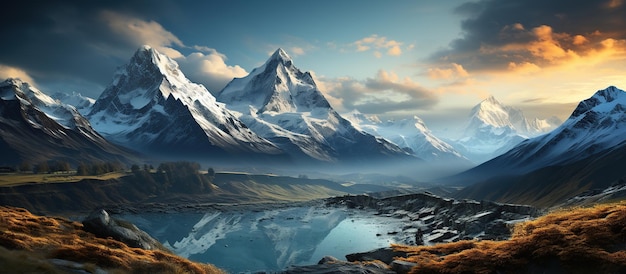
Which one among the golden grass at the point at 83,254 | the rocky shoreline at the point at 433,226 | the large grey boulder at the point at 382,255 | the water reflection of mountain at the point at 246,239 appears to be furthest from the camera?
the water reflection of mountain at the point at 246,239

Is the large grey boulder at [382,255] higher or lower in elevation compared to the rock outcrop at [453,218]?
higher

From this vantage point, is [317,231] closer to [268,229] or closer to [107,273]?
[268,229]

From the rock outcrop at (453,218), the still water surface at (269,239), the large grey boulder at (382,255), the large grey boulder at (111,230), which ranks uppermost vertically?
the large grey boulder at (111,230)

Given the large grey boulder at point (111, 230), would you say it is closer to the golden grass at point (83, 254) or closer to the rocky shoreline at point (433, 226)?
the golden grass at point (83, 254)

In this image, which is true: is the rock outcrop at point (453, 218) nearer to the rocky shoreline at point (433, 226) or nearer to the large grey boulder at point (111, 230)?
the rocky shoreline at point (433, 226)

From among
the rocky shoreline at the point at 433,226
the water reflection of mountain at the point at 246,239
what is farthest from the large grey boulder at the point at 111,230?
the water reflection of mountain at the point at 246,239

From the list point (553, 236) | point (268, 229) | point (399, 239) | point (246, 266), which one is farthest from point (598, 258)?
point (268, 229)

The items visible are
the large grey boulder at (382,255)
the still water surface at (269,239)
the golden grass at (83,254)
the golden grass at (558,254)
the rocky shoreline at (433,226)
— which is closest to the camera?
the golden grass at (558,254)

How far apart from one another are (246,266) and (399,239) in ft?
144

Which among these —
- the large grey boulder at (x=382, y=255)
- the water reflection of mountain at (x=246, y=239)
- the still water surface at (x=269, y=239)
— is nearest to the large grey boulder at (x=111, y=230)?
the large grey boulder at (x=382, y=255)

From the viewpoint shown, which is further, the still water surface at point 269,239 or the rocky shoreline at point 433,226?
the still water surface at point 269,239

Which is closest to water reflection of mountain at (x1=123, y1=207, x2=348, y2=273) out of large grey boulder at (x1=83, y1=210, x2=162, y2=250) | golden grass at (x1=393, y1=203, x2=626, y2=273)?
large grey boulder at (x1=83, y1=210, x2=162, y2=250)

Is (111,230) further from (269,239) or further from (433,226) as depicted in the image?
(433,226)

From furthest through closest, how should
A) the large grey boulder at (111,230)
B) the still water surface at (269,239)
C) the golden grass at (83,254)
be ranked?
the still water surface at (269,239)
the large grey boulder at (111,230)
the golden grass at (83,254)
